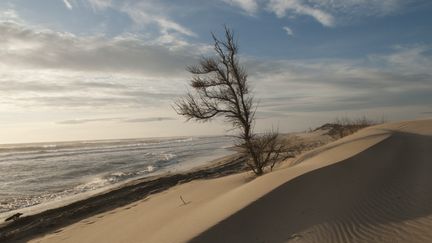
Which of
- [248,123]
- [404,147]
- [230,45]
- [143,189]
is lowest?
[143,189]

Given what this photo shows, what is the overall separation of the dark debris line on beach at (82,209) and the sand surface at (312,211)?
82cm

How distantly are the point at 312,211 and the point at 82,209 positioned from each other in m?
8.50

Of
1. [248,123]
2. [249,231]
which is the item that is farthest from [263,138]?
[249,231]

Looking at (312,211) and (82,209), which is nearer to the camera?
(312,211)

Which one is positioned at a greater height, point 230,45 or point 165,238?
point 230,45

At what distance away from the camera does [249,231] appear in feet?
22.1

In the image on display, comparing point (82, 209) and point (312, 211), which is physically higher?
point (312, 211)

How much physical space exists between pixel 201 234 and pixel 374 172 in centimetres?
511

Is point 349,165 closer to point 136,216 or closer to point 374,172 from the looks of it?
point 374,172

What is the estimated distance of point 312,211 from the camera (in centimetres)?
742

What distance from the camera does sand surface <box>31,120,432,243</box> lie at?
6566mm

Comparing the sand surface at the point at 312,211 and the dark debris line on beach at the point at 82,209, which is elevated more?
the sand surface at the point at 312,211

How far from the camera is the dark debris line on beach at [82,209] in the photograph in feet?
36.7

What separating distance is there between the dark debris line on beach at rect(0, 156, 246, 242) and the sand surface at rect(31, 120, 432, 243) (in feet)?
2.71
